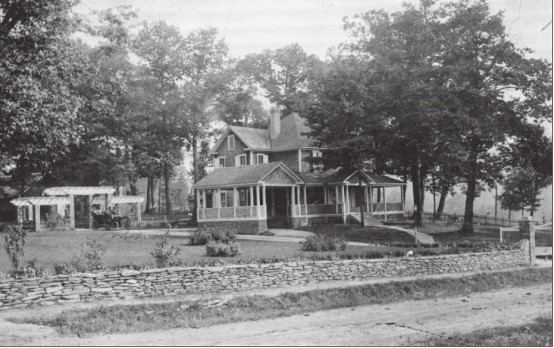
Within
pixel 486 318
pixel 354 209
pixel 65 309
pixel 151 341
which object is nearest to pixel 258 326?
pixel 151 341

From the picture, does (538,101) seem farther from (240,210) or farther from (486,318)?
(486,318)

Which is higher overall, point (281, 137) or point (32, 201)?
point (281, 137)

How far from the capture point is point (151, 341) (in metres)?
9.73

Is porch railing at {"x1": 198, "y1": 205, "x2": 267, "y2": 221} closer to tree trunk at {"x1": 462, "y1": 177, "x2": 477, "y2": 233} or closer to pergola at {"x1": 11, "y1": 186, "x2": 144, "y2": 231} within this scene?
pergola at {"x1": 11, "y1": 186, "x2": 144, "y2": 231}

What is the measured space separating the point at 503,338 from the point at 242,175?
27773 millimetres

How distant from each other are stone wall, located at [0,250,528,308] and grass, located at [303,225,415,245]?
8.68 meters

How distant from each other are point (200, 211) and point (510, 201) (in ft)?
78.7

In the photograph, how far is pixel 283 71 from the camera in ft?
203

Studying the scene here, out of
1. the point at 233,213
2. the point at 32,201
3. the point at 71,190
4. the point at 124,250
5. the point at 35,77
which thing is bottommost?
the point at 124,250

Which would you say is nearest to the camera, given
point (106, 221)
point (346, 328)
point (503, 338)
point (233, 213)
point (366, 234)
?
point (503, 338)

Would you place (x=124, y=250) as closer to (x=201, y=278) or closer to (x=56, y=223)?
(x=201, y=278)

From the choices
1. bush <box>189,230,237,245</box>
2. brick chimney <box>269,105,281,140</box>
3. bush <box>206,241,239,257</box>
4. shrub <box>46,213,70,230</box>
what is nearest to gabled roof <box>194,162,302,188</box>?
brick chimney <box>269,105,281,140</box>

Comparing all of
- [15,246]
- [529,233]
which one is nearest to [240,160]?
[529,233]

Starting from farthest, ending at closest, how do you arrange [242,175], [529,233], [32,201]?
[242,175], [32,201], [529,233]
